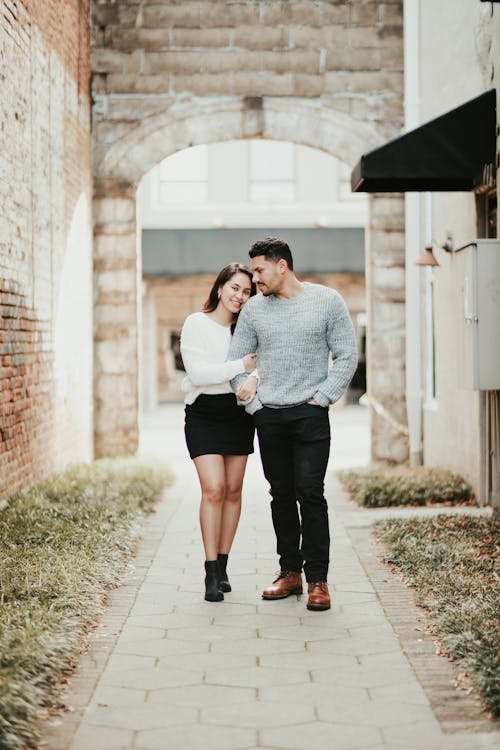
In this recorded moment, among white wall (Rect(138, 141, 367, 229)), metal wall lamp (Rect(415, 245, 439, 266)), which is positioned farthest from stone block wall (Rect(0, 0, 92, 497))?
white wall (Rect(138, 141, 367, 229))

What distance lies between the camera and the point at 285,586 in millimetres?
6008

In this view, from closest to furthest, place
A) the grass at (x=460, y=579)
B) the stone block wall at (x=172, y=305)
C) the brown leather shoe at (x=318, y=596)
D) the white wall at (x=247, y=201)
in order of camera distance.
Result: the grass at (x=460, y=579), the brown leather shoe at (x=318, y=596), the white wall at (x=247, y=201), the stone block wall at (x=172, y=305)

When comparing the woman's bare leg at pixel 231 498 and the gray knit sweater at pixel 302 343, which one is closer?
the gray knit sweater at pixel 302 343

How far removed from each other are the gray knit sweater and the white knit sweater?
0.22 meters

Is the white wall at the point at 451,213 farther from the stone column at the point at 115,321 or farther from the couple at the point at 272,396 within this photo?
the stone column at the point at 115,321

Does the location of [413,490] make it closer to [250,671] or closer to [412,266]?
[412,266]

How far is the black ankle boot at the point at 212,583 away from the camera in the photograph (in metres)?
5.90

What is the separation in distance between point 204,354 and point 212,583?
122 cm

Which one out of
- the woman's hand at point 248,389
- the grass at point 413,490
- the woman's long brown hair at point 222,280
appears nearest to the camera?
the woman's hand at point 248,389

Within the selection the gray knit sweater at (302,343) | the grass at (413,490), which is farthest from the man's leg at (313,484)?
the grass at (413,490)

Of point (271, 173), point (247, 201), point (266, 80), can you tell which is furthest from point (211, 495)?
point (271, 173)

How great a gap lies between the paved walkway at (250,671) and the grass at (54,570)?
118 millimetres

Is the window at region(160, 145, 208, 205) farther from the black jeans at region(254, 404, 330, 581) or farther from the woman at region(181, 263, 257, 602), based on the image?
the black jeans at region(254, 404, 330, 581)

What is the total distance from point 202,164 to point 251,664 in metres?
23.2
